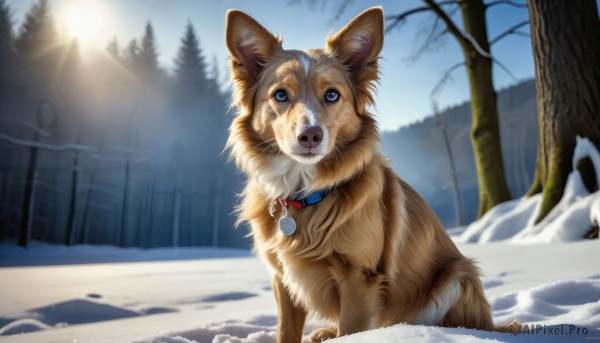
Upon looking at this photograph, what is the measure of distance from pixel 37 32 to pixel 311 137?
2077 cm

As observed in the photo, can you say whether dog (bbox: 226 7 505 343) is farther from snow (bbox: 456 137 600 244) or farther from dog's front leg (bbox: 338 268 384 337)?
snow (bbox: 456 137 600 244)

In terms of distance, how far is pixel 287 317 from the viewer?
2.42 metres

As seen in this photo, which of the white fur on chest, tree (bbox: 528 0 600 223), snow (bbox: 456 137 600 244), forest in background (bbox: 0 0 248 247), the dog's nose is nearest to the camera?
the dog's nose

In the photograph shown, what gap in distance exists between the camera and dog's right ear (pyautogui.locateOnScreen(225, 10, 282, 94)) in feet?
8.71

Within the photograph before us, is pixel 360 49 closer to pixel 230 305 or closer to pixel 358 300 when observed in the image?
pixel 358 300

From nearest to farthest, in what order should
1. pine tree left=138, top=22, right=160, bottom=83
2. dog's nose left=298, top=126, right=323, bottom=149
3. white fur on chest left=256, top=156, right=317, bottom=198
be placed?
dog's nose left=298, top=126, right=323, bottom=149 → white fur on chest left=256, top=156, right=317, bottom=198 → pine tree left=138, top=22, right=160, bottom=83

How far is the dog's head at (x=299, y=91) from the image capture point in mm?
2359

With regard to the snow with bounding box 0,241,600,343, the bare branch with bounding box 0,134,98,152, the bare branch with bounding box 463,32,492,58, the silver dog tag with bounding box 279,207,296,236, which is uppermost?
the bare branch with bounding box 463,32,492,58

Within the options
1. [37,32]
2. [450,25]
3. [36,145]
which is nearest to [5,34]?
[37,32]

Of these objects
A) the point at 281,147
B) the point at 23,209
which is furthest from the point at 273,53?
the point at 23,209

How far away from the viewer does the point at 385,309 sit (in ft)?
7.39

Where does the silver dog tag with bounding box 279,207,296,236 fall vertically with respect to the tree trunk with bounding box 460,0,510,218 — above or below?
below

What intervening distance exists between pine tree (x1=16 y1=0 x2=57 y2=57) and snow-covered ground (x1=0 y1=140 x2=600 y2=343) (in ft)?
54.8

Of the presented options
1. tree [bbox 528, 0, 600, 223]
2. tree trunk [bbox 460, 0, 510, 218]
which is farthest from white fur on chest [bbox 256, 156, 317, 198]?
tree trunk [bbox 460, 0, 510, 218]
